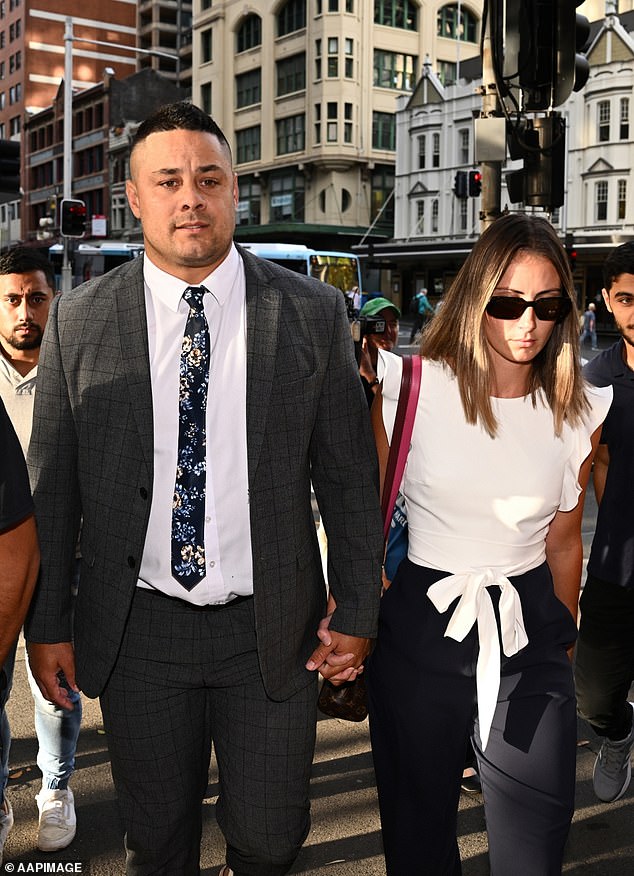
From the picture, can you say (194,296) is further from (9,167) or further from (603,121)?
(603,121)

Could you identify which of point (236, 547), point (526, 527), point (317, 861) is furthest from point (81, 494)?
point (317, 861)

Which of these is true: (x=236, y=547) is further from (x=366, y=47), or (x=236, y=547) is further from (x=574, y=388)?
(x=366, y=47)

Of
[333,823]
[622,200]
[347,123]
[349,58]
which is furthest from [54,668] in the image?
[349,58]

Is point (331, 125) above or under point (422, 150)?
above

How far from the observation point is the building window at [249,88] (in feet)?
216

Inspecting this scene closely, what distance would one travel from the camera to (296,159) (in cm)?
6256

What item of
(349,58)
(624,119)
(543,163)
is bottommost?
(543,163)

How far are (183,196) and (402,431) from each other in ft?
2.98

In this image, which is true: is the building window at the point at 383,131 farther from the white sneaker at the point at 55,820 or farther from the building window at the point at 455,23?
the white sneaker at the point at 55,820

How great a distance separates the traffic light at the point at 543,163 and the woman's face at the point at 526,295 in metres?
3.87

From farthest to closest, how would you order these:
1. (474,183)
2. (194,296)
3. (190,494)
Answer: (474,183), (194,296), (190,494)

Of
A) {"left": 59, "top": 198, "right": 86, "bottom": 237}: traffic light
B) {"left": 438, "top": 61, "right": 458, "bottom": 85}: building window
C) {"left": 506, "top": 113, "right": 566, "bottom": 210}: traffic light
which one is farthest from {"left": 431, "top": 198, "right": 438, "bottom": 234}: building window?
{"left": 506, "top": 113, "right": 566, "bottom": 210}: traffic light

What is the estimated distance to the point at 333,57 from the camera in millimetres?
Answer: 60375

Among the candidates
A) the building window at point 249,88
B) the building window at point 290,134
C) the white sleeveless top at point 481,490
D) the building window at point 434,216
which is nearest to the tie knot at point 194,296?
the white sleeveless top at point 481,490
